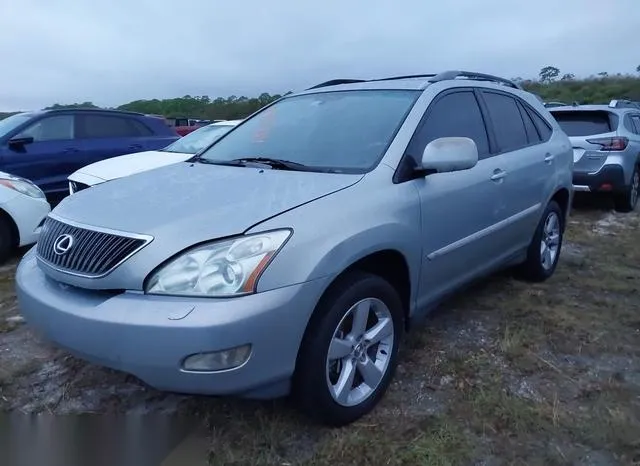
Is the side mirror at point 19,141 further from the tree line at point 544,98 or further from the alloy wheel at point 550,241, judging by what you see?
the tree line at point 544,98

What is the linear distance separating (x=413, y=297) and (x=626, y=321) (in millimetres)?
1906

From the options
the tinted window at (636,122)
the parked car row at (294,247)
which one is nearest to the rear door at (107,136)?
the parked car row at (294,247)

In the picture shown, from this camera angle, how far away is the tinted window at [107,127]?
7.98 meters

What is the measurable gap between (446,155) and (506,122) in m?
1.52

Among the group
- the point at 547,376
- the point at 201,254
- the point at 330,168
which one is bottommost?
the point at 547,376

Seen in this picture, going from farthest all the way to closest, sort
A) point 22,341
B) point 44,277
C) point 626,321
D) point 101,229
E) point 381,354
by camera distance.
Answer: point 626,321 < point 22,341 < point 381,354 < point 44,277 < point 101,229

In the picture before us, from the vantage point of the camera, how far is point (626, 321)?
12.7 feet

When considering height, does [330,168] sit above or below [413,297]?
above

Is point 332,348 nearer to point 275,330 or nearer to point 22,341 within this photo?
point 275,330

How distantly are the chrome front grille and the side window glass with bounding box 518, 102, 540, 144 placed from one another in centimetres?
331

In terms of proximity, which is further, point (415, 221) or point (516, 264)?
point (516, 264)

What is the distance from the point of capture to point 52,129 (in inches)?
299

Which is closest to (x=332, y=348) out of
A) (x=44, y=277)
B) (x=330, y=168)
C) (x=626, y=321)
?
(x=330, y=168)

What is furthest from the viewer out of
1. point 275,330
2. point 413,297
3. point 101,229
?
point 413,297
